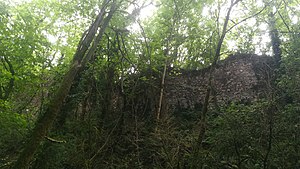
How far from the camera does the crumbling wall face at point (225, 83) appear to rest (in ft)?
38.9

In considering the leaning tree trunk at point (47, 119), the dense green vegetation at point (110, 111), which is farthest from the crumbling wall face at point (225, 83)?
the leaning tree trunk at point (47, 119)

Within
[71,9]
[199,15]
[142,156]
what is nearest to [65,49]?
[71,9]

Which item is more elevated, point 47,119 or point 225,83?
point 225,83

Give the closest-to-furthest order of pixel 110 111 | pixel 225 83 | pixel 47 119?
pixel 47 119 < pixel 110 111 < pixel 225 83

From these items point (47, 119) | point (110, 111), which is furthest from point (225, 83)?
point (47, 119)

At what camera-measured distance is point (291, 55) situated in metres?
6.65

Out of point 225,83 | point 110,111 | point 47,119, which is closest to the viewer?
point 47,119

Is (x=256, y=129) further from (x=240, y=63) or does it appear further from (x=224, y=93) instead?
(x=240, y=63)

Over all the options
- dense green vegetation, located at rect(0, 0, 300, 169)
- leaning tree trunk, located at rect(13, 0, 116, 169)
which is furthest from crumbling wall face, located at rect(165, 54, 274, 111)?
leaning tree trunk, located at rect(13, 0, 116, 169)

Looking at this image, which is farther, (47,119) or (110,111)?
(110,111)

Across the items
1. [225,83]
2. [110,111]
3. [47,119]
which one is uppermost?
[225,83]

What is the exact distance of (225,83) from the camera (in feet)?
41.1

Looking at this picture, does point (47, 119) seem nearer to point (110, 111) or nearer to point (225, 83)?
point (110, 111)

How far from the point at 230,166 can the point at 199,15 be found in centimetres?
682
